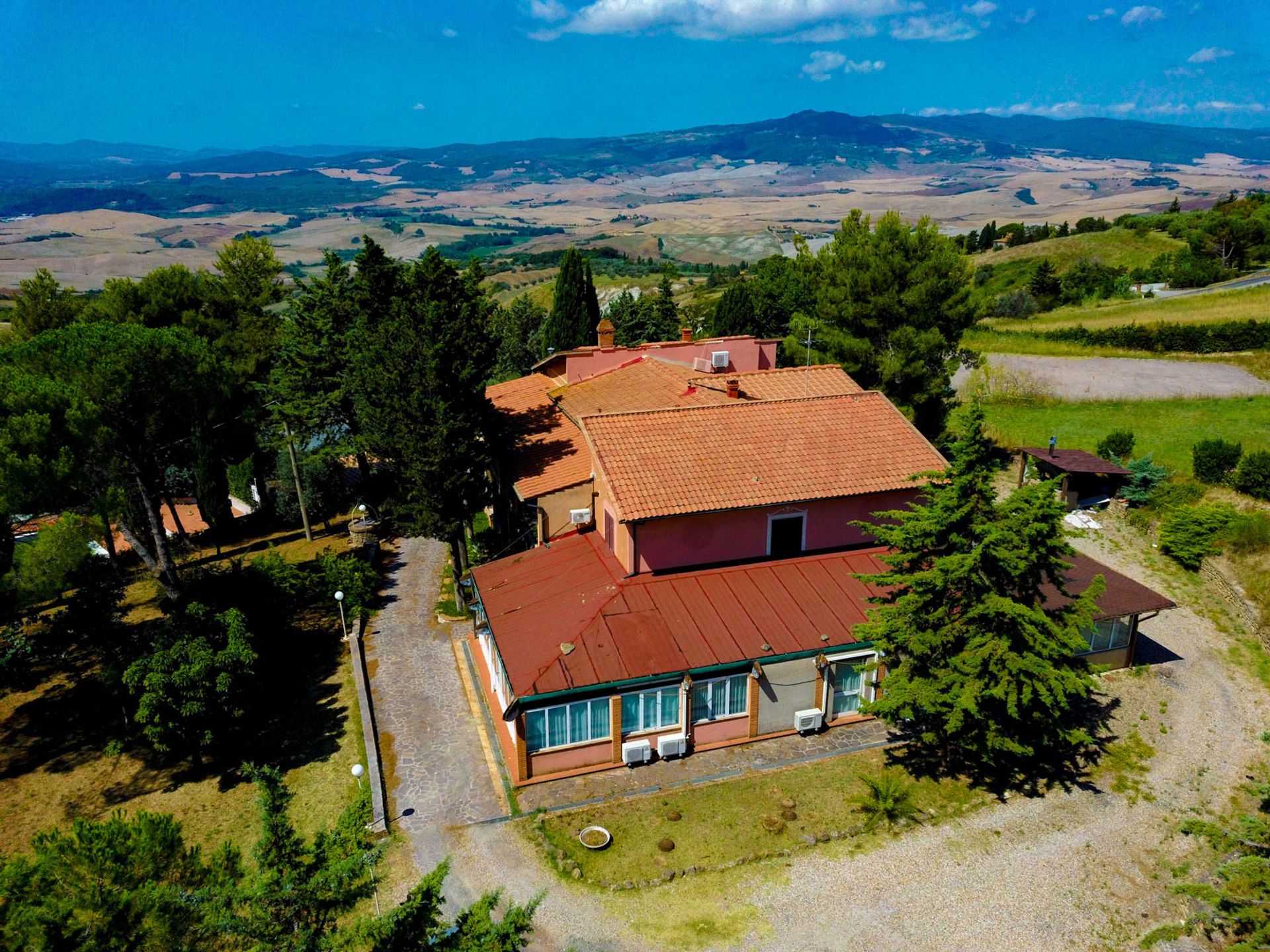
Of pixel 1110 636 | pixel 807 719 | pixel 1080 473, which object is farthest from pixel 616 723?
pixel 1080 473

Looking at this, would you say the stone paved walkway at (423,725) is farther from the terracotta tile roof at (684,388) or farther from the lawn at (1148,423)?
the lawn at (1148,423)

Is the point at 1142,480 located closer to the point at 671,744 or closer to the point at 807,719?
the point at 807,719

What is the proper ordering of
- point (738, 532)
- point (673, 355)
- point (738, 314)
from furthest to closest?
point (738, 314) < point (673, 355) < point (738, 532)

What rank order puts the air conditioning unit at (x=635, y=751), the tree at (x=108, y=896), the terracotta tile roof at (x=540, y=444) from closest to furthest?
1. the tree at (x=108, y=896)
2. the air conditioning unit at (x=635, y=751)
3. the terracotta tile roof at (x=540, y=444)

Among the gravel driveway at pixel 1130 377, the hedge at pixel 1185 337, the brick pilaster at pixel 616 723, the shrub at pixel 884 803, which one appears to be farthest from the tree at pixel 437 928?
the hedge at pixel 1185 337

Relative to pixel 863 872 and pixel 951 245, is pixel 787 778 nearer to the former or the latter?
pixel 863 872

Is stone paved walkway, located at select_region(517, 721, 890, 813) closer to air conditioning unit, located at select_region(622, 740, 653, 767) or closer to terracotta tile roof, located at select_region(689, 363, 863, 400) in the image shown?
air conditioning unit, located at select_region(622, 740, 653, 767)

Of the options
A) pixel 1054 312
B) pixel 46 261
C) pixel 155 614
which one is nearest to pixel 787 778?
pixel 155 614
